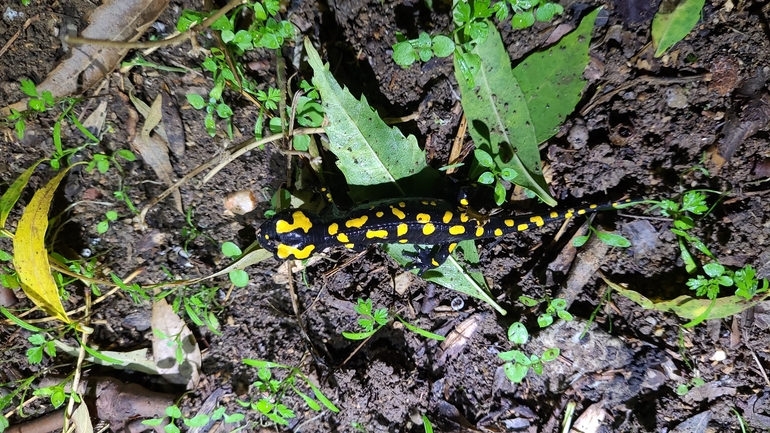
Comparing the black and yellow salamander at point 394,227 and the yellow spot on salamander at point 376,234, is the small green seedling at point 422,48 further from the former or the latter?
the yellow spot on salamander at point 376,234

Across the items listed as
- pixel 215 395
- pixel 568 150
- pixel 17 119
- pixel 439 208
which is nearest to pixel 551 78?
pixel 568 150

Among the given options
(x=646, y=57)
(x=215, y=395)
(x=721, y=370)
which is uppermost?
(x=646, y=57)

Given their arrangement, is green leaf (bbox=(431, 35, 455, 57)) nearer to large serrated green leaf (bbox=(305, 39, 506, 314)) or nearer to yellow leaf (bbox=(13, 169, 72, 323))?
large serrated green leaf (bbox=(305, 39, 506, 314))

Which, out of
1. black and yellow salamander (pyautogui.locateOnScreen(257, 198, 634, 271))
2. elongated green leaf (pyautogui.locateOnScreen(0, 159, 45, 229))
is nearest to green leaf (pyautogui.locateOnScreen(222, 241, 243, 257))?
black and yellow salamander (pyautogui.locateOnScreen(257, 198, 634, 271))

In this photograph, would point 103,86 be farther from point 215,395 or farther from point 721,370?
point 721,370

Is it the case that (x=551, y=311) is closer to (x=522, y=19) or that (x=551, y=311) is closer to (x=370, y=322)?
(x=370, y=322)
